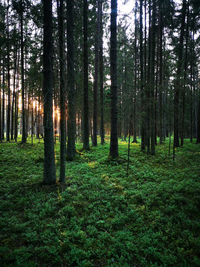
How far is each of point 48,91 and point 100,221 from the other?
199 inches

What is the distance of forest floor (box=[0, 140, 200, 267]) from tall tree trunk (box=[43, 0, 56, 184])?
2.56 ft

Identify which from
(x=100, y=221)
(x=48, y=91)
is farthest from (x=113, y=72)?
(x=100, y=221)

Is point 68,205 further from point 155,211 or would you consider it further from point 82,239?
point 155,211

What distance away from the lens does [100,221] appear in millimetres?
3982

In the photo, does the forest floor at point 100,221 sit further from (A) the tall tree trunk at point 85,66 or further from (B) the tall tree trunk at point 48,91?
(A) the tall tree trunk at point 85,66

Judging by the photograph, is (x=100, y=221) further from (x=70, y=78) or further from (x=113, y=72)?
(x=113, y=72)

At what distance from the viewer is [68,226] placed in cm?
377

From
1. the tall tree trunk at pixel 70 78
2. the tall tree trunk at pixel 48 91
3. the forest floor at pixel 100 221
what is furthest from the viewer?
the tall tree trunk at pixel 70 78

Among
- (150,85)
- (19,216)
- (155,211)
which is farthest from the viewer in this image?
(150,85)

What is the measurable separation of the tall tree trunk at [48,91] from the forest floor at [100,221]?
0.78 m

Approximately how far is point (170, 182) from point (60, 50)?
753 cm

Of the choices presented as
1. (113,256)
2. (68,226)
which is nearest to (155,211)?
(113,256)

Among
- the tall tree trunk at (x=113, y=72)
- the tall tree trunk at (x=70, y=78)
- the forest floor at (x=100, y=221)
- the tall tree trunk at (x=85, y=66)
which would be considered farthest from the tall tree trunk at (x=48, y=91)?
the tall tree trunk at (x=85, y=66)

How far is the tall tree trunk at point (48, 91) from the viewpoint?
5.47 m
